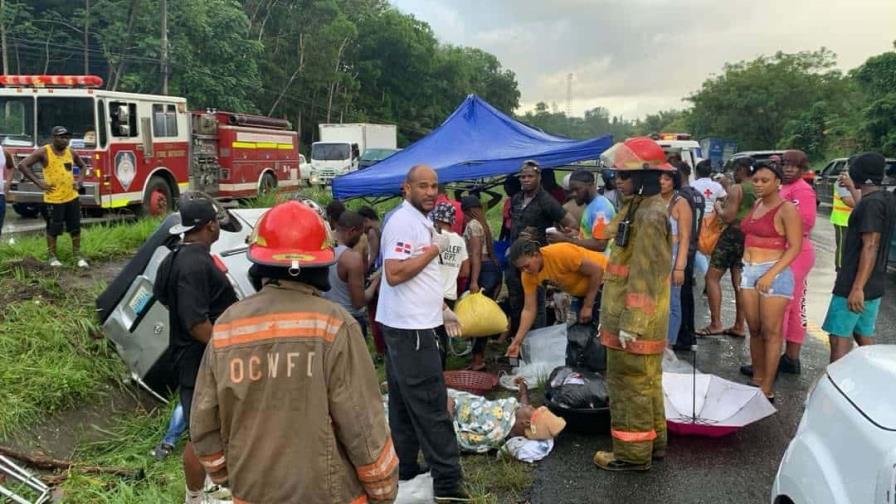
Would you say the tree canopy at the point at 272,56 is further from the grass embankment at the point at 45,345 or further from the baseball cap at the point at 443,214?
the baseball cap at the point at 443,214

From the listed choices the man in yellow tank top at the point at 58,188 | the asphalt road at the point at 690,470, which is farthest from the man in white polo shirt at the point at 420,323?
the man in yellow tank top at the point at 58,188

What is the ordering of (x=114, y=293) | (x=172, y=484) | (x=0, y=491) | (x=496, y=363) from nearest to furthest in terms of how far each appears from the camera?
(x=0, y=491)
(x=172, y=484)
(x=114, y=293)
(x=496, y=363)

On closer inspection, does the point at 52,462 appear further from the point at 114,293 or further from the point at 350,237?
the point at 350,237

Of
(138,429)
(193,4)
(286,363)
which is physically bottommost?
(138,429)

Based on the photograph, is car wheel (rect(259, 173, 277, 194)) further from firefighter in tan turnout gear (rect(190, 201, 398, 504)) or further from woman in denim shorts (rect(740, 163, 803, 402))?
firefighter in tan turnout gear (rect(190, 201, 398, 504))

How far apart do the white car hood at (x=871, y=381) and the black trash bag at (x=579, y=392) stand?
186 centimetres

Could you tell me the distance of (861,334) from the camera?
4.81 metres

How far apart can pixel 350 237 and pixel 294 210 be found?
3.42m

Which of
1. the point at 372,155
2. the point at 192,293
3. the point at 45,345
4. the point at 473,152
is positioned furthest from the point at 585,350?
the point at 372,155

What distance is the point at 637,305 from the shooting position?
356 centimetres

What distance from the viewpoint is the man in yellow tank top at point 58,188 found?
7.62 meters

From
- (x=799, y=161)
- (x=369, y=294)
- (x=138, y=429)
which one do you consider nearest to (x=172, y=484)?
(x=138, y=429)

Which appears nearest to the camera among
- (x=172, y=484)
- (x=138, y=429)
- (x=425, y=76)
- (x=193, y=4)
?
(x=172, y=484)

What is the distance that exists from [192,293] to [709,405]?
331 cm
